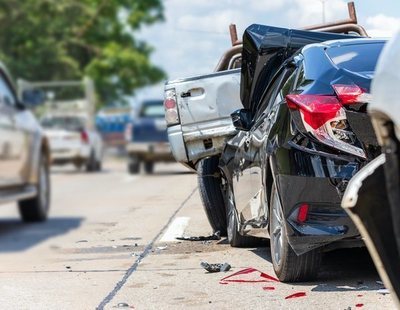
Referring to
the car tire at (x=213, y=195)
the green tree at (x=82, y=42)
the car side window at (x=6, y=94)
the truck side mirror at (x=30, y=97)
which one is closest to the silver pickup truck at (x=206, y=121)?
the car tire at (x=213, y=195)

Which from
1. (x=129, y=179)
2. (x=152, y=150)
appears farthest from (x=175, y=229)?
(x=152, y=150)

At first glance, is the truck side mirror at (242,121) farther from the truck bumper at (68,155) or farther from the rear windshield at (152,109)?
the truck bumper at (68,155)

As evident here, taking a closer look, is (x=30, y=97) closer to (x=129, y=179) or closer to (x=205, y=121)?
(x=205, y=121)

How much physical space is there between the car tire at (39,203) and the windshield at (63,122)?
17.0 metres

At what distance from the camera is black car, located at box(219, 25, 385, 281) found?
22.6ft

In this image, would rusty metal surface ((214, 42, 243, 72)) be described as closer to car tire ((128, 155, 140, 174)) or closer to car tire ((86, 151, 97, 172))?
car tire ((128, 155, 140, 174))

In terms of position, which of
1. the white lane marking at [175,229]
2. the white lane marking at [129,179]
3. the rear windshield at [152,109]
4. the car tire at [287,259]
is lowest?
the white lane marking at [129,179]

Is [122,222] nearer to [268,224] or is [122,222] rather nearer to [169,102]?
[169,102]

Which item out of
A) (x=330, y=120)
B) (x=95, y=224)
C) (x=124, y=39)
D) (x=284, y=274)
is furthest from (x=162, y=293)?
(x=124, y=39)

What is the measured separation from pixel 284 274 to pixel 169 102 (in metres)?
3.17

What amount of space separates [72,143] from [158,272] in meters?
23.5

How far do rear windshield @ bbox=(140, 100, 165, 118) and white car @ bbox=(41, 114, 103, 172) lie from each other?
3.63m

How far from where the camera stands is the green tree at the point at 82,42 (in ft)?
163

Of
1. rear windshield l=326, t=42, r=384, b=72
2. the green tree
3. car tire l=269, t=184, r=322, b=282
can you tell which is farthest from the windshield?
car tire l=269, t=184, r=322, b=282
